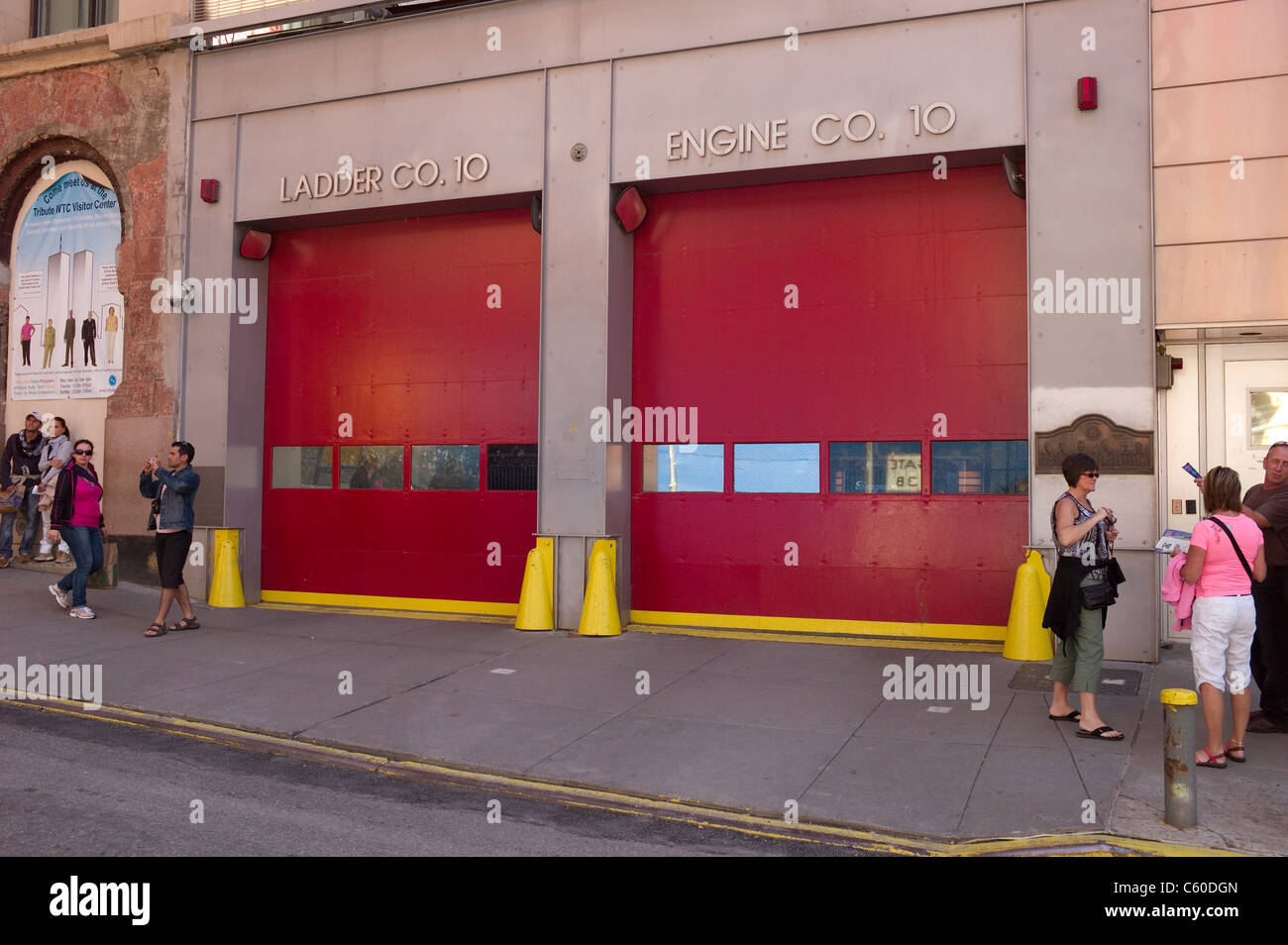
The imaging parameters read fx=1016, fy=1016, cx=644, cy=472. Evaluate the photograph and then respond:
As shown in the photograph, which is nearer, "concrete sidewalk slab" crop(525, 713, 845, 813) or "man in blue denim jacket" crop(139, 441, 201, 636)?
"concrete sidewalk slab" crop(525, 713, 845, 813)

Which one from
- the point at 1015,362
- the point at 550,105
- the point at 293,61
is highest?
the point at 293,61

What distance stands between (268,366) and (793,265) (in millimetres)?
7348

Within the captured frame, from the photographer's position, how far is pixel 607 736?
23.8 ft

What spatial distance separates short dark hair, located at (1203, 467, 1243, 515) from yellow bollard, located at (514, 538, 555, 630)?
6.82 meters

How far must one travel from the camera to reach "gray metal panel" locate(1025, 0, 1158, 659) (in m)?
9.55

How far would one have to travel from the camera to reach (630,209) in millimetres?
11547

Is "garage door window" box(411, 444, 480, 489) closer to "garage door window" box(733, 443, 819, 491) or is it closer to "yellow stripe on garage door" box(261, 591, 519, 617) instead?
"yellow stripe on garage door" box(261, 591, 519, 617)

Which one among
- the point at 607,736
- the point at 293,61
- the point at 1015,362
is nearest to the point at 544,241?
the point at 293,61

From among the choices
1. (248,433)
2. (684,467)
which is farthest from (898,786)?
(248,433)

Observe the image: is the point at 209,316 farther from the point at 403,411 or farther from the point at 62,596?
the point at 62,596

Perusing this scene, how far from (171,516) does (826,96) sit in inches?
324

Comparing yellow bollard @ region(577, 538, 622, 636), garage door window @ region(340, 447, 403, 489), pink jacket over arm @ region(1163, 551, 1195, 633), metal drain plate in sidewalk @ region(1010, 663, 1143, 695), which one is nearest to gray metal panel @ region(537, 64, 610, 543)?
yellow bollard @ region(577, 538, 622, 636)
